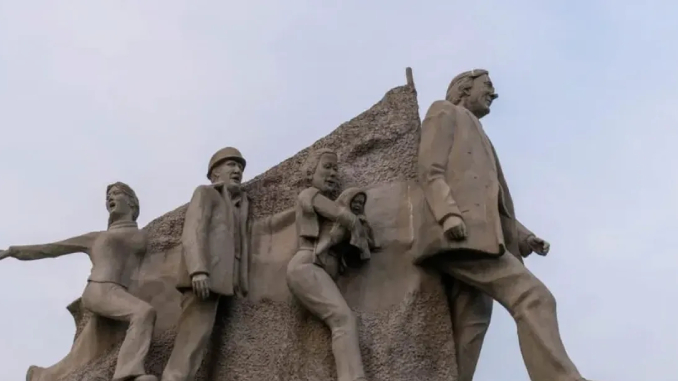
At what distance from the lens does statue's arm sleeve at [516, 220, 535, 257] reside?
8.22 meters

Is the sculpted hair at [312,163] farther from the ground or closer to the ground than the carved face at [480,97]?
closer to the ground

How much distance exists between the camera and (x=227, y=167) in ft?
27.6

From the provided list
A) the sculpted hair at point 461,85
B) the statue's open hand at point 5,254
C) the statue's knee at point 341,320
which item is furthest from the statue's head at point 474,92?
the statue's open hand at point 5,254

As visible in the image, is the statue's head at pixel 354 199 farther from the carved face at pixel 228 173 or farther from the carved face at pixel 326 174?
the carved face at pixel 228 173

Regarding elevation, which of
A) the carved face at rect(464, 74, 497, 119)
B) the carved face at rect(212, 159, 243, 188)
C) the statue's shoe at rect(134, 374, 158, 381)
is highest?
the carved face at rect(464, 74, 497, 119)

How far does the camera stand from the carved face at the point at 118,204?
27.5 ft

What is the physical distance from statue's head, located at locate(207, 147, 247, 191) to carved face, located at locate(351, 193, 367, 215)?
35.6 inches

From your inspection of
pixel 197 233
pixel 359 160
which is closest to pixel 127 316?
pixel 197 233

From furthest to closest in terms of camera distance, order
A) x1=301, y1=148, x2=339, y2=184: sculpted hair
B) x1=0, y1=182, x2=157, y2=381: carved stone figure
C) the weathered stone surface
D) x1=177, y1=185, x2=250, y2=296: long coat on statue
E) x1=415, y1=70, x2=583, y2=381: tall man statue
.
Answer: the weathered stone surface
x1=301, y1=148, x2=339, y2=184: sculpted hair
x1=177, y1=185, x2=250, y2=296: long coat on statue
x1=0, y1=182, x2=157, y2=381: carved stone figure
x1=415, y1=70, x2=583, y2=381: tall man statue

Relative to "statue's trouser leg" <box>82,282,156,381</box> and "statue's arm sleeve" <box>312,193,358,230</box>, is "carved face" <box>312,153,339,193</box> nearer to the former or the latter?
"statue's arm sleeve" <box>312,193,358,230</box>

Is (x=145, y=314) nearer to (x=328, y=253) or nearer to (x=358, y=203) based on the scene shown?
(x=328, y=253)

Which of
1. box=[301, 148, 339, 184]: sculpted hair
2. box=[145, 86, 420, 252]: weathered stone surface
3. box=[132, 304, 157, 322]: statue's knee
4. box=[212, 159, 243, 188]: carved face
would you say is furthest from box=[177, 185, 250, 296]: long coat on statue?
box=[301, 148, 339, 184]: sculpted hair

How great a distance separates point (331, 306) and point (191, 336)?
902mm

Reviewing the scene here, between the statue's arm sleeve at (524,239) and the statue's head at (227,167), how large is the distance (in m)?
1.92
